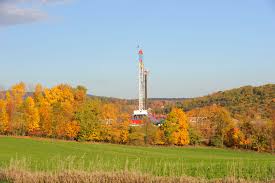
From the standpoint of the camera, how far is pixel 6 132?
79188mm

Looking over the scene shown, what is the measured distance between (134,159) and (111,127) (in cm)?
3413

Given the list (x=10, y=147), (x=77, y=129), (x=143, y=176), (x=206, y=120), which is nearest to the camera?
(x=143, y=176)

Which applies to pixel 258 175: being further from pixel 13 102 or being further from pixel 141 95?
pixel 141 95

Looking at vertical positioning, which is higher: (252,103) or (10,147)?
(252,103)

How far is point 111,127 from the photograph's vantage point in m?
75.4

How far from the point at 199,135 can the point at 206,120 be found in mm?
9756

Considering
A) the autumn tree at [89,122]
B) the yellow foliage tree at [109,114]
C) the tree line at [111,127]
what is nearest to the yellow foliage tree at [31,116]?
the tree line at [111,127]

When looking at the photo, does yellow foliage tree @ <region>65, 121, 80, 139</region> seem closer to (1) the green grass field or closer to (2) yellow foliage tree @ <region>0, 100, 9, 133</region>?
(1) the green grass field

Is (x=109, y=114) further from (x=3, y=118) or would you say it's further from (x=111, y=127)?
(x=3, y=118)

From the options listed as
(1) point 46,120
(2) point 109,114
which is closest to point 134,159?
(1) point 46,120

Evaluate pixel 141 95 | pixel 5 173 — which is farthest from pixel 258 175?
pixel 141 95

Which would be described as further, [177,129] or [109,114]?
[109,114]

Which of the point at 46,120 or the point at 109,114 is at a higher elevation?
the point at 109,114

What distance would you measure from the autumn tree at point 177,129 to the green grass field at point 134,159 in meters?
3.21
